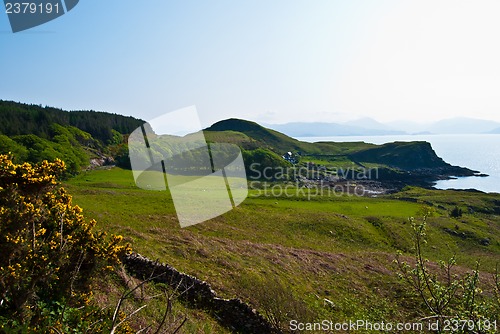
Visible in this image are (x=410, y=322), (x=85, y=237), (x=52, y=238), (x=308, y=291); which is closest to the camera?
(x=52, y=238)

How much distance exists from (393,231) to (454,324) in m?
44.9

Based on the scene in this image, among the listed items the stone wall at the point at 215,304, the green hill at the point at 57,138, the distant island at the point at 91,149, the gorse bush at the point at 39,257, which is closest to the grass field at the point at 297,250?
the stone wall at the point at 215,304

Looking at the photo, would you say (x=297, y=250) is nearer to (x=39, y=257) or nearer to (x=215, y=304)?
(x=215, y=304)

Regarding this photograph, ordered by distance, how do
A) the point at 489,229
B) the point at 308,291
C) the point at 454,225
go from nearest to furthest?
1. the point at 308,291
2. the point at 454,225
3. the point at 489,229

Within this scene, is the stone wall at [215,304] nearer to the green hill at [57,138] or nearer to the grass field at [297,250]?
the grass field at [297,250]

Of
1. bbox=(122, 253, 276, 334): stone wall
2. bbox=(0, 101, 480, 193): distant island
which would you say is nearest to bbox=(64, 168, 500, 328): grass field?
bbox=(122, 253, 276, 334): stone wall

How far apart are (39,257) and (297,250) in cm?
2763

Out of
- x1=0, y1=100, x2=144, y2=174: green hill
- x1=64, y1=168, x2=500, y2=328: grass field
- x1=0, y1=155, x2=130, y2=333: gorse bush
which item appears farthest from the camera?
x1=0, y1=100, x2=144, y2=174: green hill

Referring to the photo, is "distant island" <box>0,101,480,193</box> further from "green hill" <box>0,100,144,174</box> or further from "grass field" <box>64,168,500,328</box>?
"grass field" <box>64,168,500,328</box>

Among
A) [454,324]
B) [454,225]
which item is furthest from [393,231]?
[454,324]

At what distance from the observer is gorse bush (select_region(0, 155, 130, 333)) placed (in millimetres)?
7871

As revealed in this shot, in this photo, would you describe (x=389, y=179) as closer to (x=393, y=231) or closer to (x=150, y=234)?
(x=393, y=231)

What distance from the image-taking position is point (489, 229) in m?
61.9

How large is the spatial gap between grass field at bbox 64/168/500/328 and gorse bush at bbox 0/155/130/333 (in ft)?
25.9
